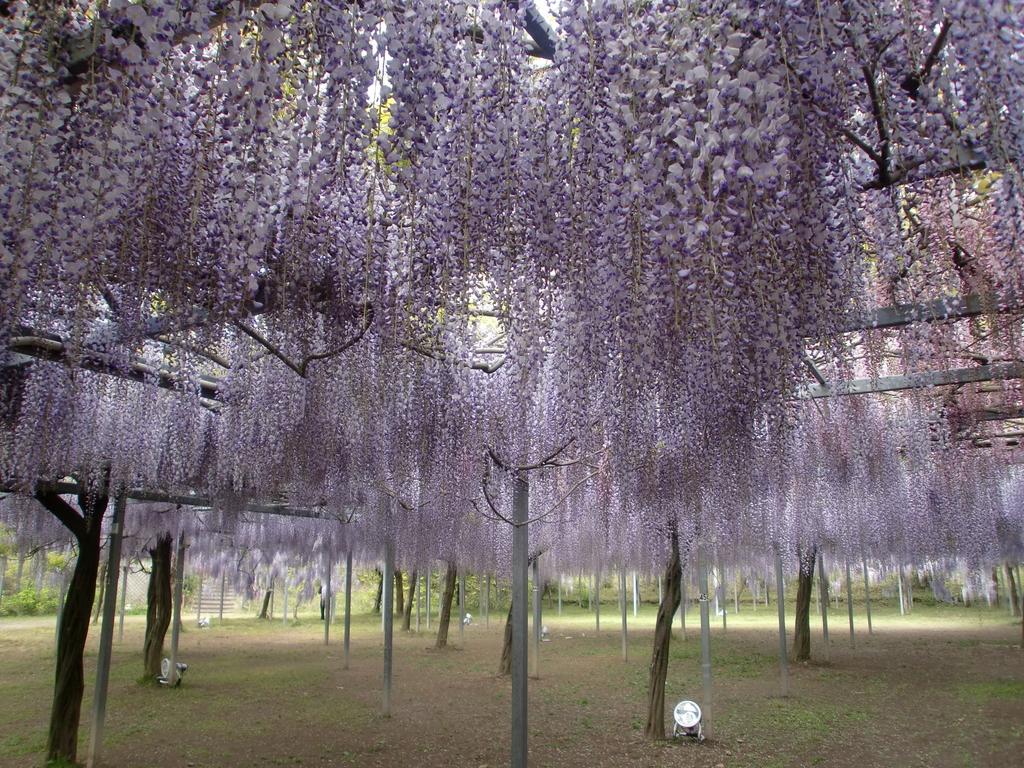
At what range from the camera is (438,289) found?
3.36m

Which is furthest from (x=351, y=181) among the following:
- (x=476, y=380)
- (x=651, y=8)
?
(x=476, y=380)

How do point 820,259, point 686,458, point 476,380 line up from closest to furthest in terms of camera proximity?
point 820,259 < point 686,458 < point 476,380

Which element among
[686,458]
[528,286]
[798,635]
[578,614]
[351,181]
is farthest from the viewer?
[578,614]

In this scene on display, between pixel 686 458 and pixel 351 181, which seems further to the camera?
pixel 686 458

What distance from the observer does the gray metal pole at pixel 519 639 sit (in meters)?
4.79

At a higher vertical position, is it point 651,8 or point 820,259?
point 651,8

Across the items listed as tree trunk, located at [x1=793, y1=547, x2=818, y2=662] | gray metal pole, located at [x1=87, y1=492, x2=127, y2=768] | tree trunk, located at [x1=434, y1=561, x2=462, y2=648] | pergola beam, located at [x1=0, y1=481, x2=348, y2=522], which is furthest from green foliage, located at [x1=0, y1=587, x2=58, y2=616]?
tree trunk, located at [x1=793, y1=547, x2=818, y2=662]

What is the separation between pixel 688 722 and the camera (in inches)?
281

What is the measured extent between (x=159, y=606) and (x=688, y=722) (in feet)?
25.5

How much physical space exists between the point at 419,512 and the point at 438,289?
691 cm

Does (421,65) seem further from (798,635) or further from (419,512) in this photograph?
(798,635)

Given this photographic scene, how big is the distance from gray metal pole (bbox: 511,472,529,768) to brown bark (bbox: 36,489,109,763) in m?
3.80

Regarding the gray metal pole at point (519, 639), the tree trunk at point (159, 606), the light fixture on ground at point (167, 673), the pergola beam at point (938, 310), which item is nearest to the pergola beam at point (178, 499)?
the tree trunk at point (159, 606)

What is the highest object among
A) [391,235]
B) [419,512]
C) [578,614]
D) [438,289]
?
[391,235]
